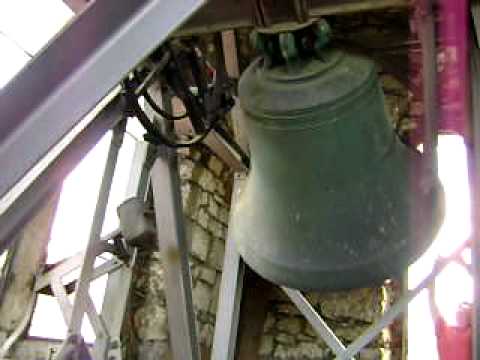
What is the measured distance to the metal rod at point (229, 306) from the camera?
2.15 meters

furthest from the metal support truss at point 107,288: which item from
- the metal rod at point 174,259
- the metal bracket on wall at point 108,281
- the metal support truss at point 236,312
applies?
the metal support truss at point 236,312

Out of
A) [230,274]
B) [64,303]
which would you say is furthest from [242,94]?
[64,303]

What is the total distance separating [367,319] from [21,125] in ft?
8.15

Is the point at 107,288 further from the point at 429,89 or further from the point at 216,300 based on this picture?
the point at 429,89

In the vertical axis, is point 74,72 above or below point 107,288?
below

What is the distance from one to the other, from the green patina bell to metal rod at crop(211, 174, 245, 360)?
0.83 meters

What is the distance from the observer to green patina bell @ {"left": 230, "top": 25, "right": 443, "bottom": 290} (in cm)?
120

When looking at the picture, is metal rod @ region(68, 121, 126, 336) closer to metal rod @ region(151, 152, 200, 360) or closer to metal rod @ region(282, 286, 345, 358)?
metal rod @ region(151, 152, 200, 360)

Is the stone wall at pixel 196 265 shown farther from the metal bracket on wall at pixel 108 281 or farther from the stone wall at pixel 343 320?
the stone wall at pixel 343 320

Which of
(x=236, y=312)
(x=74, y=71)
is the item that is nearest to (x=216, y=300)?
(x=236, y=312)

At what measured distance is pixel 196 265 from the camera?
9.63 feet

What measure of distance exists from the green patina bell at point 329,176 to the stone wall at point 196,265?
1.44 metres

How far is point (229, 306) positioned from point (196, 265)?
76 cm

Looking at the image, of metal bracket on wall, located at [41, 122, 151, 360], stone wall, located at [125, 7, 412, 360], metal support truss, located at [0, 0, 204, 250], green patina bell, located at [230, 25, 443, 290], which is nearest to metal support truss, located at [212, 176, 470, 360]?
metal bracket on wall, located at [41, 122, 151, 360]
